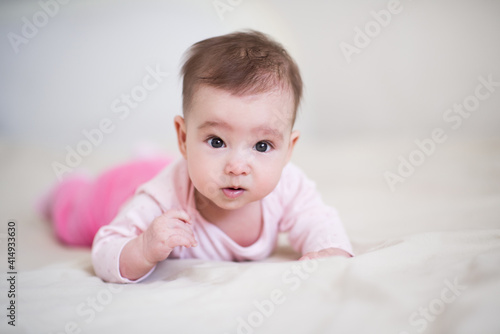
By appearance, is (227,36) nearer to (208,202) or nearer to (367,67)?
(208,202)

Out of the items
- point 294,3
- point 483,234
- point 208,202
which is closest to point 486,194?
point 483,234

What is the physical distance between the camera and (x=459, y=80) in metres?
2.35

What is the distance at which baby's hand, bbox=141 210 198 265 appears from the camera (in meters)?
0.93

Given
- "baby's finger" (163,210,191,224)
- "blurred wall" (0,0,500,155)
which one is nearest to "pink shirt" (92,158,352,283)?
"baby's finger" (163,210,191,224)

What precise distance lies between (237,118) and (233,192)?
171 mm

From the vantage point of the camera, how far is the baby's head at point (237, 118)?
37.2 inches

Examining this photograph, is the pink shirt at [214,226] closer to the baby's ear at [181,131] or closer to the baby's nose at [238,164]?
the baby's ear at [181,131]

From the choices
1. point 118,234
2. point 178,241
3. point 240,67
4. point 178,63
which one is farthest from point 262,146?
point 178,63

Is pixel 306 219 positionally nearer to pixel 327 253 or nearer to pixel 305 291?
pixel 327 253

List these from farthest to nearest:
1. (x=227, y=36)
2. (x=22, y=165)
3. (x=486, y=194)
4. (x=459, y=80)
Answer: (x=459, y=80)
(x=22, y=165)
(x=486, y=194)
(x=227, y=36)

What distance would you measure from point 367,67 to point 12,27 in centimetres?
210

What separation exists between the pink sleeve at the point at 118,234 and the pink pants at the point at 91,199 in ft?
1.25

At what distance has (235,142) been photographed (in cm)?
95

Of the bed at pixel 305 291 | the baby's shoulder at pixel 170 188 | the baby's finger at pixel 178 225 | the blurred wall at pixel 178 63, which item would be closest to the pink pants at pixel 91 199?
the bed at pixel 305 291
